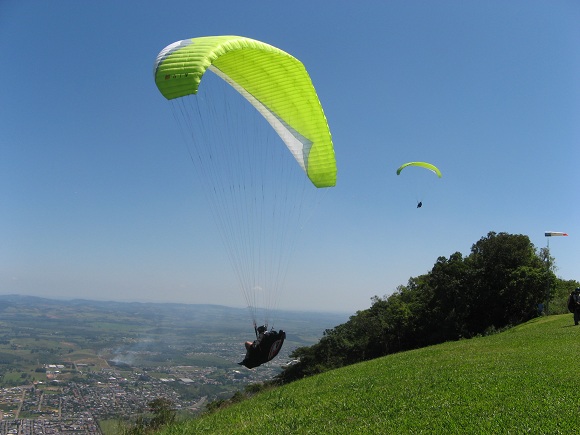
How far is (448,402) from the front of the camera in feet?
25.7

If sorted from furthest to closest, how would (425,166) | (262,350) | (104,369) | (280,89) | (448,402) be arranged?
1. (104,369)
2. (425,166)
3. (280,89)
4. (262,350)
5. (448,402)

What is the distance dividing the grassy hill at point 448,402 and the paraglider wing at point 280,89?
5.14m

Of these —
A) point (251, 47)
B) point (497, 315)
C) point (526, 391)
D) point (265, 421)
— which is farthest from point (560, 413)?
point (497, 315)

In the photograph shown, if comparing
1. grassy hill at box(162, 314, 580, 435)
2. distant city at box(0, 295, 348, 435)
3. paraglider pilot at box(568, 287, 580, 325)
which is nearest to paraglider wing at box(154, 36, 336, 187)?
grassy hill at box(162, 314, 580, 435)

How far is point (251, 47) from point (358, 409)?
24.7 feet

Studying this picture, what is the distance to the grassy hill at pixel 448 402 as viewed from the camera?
6.48 metres

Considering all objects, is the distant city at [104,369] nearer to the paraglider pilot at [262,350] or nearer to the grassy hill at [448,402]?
the grassy hill at [448,402]

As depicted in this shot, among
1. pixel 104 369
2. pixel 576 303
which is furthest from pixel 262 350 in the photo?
pixel 104 369

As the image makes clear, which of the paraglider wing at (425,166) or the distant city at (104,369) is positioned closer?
the paraglider wing at (425,166)

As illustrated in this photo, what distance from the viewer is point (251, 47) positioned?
8.84m

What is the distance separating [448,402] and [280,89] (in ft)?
23.7

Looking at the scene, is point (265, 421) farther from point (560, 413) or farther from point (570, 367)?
point (570, 367)

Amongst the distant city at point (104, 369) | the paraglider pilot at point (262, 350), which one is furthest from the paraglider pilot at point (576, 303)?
the distant city at point (104, 369)

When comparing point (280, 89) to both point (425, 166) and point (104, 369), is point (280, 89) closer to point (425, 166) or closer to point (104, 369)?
point (425, 166)
